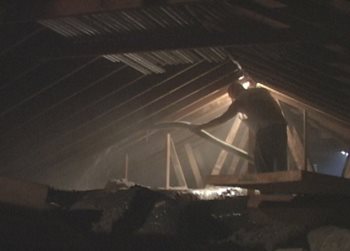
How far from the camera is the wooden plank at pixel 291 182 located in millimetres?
3375

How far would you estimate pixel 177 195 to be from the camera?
469 cm

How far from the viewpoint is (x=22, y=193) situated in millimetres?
3445

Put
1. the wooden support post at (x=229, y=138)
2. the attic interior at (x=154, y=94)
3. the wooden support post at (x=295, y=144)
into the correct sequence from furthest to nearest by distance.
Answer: the wooden support post at (x=229, y=138), the wooden support post at (x=295, y=144), the attic interior at (x=154, y=94)

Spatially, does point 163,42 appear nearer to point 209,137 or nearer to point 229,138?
point 209,137

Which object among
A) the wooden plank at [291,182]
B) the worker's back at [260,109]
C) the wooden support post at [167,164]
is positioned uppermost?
the worker's back at [260,109]

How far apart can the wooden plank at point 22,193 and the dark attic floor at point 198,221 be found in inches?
10.8

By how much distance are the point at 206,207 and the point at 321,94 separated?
135 cm

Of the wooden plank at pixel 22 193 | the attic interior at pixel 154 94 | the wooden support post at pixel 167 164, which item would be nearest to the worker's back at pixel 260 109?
the attic interior at pixel 154 94

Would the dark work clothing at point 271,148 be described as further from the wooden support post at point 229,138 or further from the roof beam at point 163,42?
the wooden support post at point 229,138

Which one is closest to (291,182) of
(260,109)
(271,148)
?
(271,148)

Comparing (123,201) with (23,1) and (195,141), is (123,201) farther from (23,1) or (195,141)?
(195,141)

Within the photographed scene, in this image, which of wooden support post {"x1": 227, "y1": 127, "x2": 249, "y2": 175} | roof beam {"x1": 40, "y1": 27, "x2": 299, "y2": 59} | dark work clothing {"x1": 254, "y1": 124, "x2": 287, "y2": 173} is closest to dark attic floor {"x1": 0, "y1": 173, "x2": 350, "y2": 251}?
dark work clothing {"x1": 254, "y1": 124, "x2": 287, "y2": 173}

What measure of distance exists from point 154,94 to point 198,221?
1.74m

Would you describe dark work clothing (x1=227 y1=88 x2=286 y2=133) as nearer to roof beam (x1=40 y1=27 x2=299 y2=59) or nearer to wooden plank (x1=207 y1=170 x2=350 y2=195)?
wooden plank (x1=207 y1=170 x2=350 y2=195)
